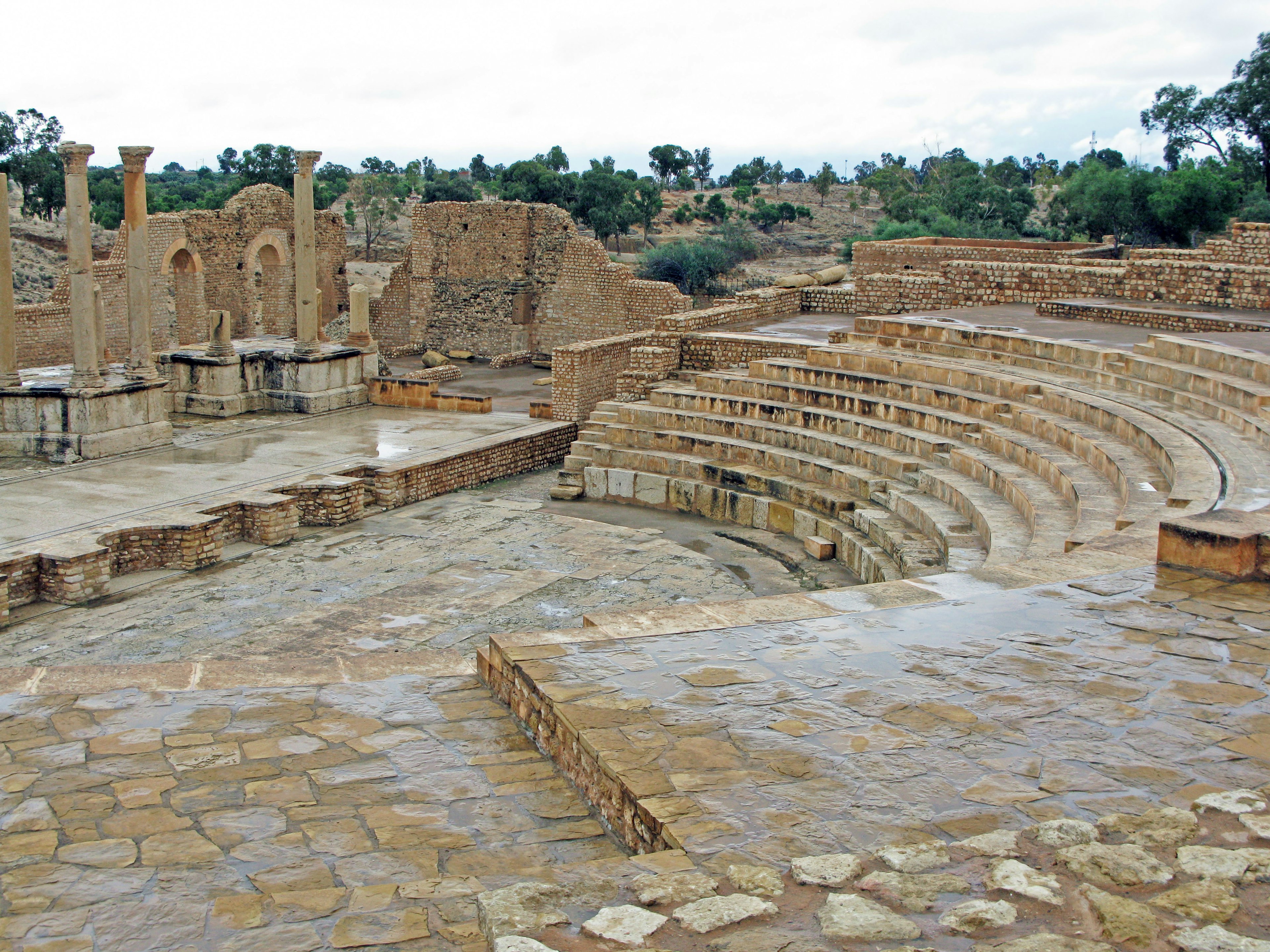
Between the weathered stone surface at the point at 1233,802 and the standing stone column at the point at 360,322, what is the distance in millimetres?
17853

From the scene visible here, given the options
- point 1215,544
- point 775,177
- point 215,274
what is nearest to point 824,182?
point 775,177

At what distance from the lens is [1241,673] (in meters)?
5.12

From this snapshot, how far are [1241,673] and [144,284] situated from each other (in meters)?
15.9

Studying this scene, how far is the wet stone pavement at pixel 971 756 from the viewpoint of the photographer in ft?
11.4

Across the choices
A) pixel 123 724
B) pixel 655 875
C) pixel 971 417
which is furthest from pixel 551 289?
pixel 655 875

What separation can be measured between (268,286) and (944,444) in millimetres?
19779

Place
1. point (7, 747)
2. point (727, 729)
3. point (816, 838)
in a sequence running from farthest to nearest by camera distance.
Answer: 1. point (7, 747)
2. point (727, 729)
3. point (816, 838)

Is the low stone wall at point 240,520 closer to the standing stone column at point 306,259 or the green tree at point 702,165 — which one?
the standing stone column at point 306,259

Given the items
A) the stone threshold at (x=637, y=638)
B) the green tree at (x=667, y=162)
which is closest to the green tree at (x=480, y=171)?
the green tree at (x=667, y=162)

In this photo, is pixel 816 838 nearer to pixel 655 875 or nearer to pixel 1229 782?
pixel 655 875

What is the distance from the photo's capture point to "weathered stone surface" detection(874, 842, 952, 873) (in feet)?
12.1

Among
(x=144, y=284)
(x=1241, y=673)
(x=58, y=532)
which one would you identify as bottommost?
(x=58, y=532)

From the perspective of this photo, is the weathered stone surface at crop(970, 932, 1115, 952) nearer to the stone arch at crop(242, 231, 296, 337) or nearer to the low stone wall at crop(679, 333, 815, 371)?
the low stone wall at crop(679, 333, 815, 371)

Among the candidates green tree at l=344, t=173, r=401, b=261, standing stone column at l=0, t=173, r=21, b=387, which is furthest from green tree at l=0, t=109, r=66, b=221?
standing stone column at l=0, t=173, r=21, b=387
